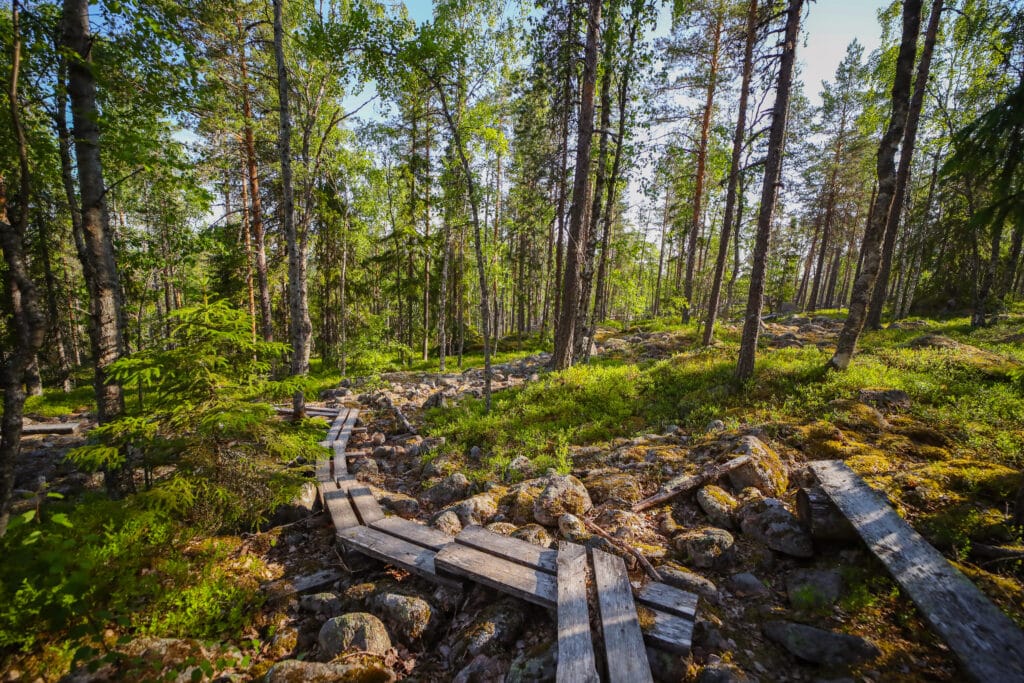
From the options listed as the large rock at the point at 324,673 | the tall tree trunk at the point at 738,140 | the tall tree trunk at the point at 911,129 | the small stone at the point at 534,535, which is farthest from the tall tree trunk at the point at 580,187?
the large rock at the point at 324,673

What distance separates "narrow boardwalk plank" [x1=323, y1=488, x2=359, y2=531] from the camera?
521 cm

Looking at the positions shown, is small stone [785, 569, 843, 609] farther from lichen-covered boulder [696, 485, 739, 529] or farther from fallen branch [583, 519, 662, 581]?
fallen branch [583, 519, 662, 581]

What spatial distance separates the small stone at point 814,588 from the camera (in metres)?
3.34

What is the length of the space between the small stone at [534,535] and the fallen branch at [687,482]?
132cm

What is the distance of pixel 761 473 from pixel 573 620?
3.53 m

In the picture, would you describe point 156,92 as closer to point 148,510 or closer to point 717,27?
point 148,510

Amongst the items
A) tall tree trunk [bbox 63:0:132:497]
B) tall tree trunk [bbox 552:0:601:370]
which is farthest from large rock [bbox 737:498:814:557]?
tall tree trunk [bbox 63:0:132:497]

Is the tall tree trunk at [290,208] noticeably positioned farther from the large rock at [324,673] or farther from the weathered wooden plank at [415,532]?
the large rock at [324,673]

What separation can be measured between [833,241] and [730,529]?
121ft

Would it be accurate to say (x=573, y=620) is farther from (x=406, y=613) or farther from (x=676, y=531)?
(x=676, y=531)

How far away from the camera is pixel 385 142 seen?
20.1 meters

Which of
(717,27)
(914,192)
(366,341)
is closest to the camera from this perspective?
(717,27)

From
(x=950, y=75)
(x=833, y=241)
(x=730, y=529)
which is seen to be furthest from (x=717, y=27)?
(x=833, y=241)

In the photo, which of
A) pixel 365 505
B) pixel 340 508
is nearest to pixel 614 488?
pixel 365 505
